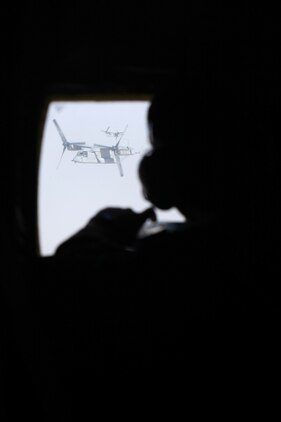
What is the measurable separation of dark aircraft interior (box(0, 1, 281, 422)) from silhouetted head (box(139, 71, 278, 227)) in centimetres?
3

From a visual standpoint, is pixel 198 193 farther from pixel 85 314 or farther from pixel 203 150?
pixel 85 314

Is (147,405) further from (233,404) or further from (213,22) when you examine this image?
(213,22)

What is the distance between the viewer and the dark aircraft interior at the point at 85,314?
43 cm

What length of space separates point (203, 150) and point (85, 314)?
0.33 m

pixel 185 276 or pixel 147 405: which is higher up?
pixel 185 276

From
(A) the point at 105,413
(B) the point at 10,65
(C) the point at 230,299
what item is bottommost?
(A) the point at 105,413

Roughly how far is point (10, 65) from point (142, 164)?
0.86ft

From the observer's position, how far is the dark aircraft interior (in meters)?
0.43

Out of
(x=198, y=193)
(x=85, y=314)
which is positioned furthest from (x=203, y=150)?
(x=85, y=314)

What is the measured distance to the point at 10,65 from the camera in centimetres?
45

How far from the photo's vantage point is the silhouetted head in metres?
0.46

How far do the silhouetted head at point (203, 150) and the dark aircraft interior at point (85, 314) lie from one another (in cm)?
3

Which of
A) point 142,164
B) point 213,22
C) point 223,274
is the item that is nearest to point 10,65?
point 142,164

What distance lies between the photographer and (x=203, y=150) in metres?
0.47
